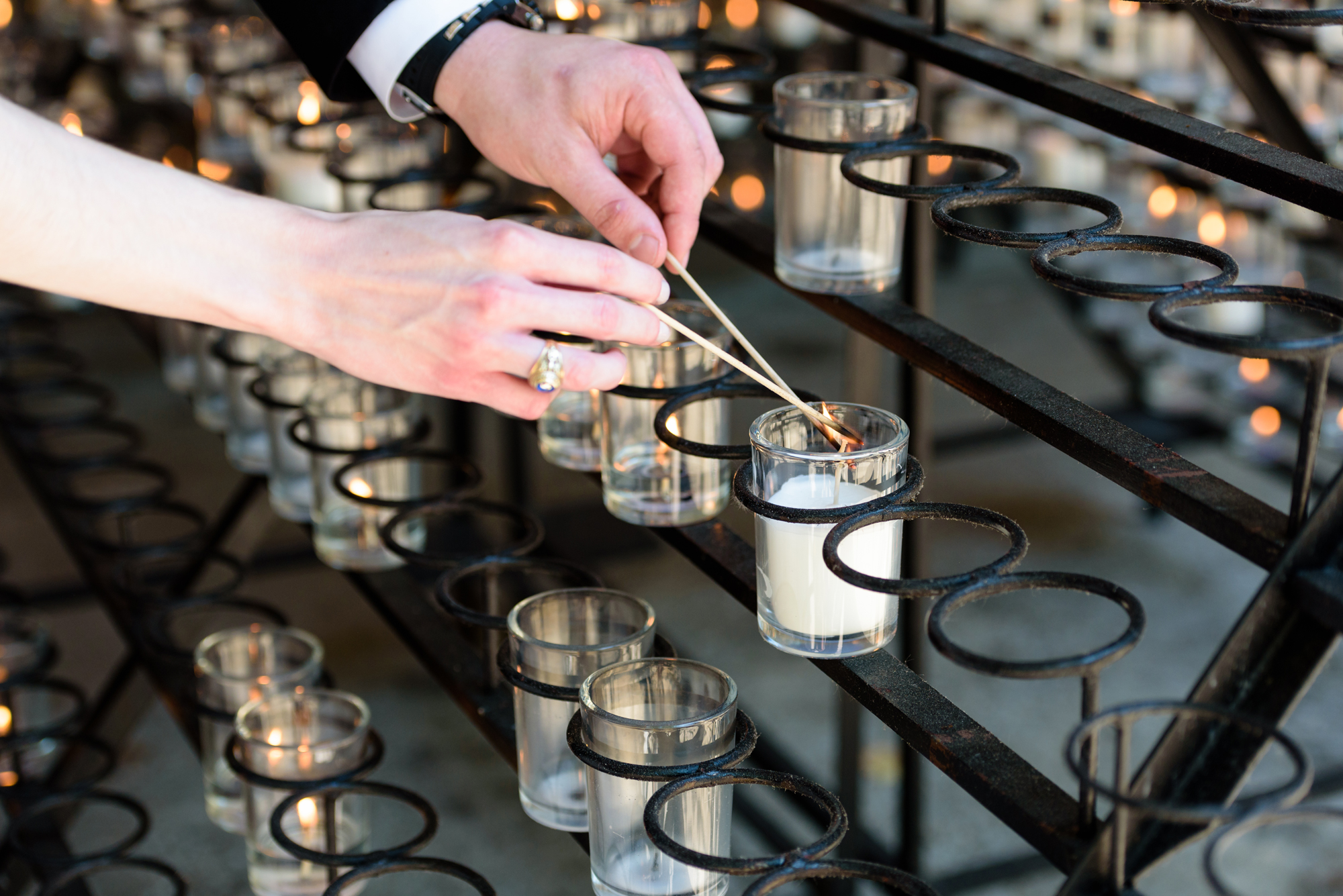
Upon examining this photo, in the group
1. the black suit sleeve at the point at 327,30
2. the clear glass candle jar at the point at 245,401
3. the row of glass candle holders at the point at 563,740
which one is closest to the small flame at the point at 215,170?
the clear glass candle jar at the point at 245,401

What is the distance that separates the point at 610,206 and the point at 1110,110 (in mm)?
316

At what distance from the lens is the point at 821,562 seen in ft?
2.39

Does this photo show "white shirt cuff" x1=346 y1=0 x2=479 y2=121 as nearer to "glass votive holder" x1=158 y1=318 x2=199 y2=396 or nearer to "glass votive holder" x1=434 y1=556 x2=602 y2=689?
"glass votive holder" x1=434 y1=556 x2=602 y2=689

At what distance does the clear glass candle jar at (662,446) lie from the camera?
92 centimetres

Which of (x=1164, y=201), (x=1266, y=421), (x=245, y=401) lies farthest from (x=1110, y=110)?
(x=1266, y=421)

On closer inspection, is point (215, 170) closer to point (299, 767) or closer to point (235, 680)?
point (235, 680)

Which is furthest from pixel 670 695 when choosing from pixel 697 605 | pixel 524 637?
pixel 697 605

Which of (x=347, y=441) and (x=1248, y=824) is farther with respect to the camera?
(x=347, y=441)

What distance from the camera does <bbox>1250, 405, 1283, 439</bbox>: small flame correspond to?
100.0 inches

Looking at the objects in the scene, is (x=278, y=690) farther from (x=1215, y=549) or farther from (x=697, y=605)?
(x=1215, y=549)

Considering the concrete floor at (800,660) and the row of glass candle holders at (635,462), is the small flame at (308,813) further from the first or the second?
the concrete floor at (800,660)

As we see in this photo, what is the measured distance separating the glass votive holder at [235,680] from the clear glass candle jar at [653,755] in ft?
1.67

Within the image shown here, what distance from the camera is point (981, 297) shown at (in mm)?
4230

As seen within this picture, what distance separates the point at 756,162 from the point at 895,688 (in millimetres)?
3499
